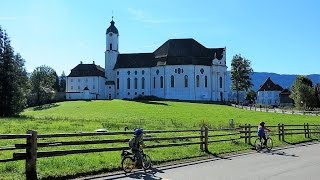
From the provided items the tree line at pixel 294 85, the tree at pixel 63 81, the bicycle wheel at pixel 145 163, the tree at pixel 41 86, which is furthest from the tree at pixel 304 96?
the tree at pixel 63 81

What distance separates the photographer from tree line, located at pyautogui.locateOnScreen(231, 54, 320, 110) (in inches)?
4240

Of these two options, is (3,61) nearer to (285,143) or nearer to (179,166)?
(285,143)

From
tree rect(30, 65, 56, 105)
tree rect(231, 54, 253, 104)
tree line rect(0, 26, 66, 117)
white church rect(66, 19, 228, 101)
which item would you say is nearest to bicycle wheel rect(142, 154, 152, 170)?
tree line rect(0, 26, 66, 117)

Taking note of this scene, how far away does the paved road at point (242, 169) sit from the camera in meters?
13.7

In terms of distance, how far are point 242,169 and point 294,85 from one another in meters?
103

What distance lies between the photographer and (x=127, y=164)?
14.5 metres

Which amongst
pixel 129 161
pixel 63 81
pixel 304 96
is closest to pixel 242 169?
pixel 129 161

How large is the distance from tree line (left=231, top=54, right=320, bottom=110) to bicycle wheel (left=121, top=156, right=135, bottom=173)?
98852mm

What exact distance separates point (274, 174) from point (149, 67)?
110751mm

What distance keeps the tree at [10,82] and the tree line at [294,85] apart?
62138mm

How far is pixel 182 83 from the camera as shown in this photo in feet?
384

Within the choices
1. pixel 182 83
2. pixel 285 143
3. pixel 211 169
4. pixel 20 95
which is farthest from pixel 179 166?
pixel 182 83

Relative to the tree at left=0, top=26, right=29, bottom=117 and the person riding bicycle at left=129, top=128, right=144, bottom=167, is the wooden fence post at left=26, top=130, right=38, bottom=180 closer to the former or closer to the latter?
the person riding bicycle at left=129, top=128, right=144, bottom=167

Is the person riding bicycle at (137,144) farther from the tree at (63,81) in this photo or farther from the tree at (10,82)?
the tree at (63,81)
